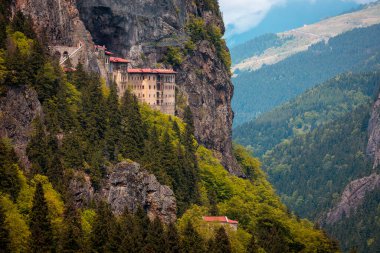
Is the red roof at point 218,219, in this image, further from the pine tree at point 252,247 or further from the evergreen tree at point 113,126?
the evergreen tree at point 113,126

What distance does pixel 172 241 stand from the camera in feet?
369

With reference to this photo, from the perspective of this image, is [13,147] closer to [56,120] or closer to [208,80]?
[56,120]

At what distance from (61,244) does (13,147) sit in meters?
16.4

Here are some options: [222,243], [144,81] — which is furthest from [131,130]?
[222,243]

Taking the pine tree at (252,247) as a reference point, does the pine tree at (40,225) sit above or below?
above

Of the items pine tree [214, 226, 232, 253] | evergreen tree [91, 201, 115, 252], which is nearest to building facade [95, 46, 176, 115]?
pine tree [214, 226, 232, 253]

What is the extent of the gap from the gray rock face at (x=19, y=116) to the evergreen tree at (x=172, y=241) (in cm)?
1636

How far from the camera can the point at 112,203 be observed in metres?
122

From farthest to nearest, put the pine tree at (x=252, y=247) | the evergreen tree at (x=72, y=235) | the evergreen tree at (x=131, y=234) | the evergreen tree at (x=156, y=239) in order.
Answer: the pine tree at (x=252, y=247)
the evergreen tree at (x=156, y=239)
the evergreen tree at (x=131, y=234)
the evergreen tree at (x=72, y=235)

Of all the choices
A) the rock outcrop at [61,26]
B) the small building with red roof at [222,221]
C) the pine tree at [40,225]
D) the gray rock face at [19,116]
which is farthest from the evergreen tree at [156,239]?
the rock outcrop at [61,26]

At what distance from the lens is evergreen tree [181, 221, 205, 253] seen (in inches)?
4493

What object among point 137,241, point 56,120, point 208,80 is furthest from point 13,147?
point 208,80

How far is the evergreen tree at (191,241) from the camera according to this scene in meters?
114

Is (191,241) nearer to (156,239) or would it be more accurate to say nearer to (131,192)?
(156,239)
